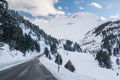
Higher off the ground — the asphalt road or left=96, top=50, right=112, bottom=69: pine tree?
the asphalt road

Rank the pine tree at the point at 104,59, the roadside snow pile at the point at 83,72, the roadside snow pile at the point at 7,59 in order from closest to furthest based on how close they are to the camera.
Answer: the roadside snow pile at the point at 83,72 → the roadside snow pile at the point at 7,59 → the pine tree at the point at 104,59

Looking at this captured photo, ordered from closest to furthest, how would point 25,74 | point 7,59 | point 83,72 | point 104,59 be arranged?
point 25,74 < point 7,59 < point 83,72 < point 104,59

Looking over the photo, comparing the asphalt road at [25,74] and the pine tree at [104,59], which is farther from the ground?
the asphalt road at [25,74]

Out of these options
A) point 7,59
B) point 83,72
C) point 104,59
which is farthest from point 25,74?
point 104,59

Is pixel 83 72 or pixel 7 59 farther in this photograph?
pixel 83 72

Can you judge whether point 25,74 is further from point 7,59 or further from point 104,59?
point 104,59

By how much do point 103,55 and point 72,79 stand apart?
334ft

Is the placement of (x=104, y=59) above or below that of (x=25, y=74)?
below

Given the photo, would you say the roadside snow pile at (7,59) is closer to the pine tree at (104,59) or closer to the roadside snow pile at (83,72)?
the roadside snow pile at (83,72)

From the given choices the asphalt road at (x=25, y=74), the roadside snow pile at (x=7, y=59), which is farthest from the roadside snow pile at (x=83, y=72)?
the roadside snow pile at (x=7, y=59)

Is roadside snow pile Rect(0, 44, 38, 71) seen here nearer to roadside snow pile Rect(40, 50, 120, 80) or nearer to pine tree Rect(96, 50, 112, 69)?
roadside snow pile Rect(40, 50, 120, 80)

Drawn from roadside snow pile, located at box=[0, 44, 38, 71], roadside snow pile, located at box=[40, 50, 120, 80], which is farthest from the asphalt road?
roadside snow pile, located at box=[0, 44, 38, 71]

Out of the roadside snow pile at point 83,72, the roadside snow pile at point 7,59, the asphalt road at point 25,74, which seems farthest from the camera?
the roadside snow pile at point 7,59

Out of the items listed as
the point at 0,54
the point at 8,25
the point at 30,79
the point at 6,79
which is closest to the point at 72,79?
the point at 30,79
